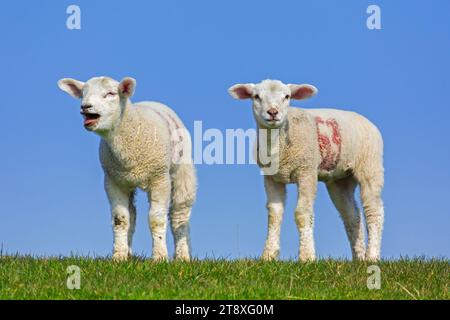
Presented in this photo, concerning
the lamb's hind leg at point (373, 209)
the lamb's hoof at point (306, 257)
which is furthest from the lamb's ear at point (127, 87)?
the lamb's hind leg at point (373, 209)

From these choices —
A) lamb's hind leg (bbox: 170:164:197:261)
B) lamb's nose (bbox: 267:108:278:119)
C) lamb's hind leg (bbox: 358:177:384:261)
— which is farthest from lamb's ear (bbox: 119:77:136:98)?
lamb's hind leg (bbox: 358:177:384:261)

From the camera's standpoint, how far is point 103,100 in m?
13.5

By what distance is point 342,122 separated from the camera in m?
16.3

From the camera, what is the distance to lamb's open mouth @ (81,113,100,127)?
13269mm

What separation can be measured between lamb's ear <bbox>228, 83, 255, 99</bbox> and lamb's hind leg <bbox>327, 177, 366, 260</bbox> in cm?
313

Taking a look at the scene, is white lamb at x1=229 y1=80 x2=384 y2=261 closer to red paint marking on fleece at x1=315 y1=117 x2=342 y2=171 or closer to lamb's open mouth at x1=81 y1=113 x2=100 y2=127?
red paint marking on fleece at x1=315 y1=117 x2=342 y2=171

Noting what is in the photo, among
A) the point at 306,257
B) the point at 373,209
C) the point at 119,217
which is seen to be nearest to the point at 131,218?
the point at 119,217

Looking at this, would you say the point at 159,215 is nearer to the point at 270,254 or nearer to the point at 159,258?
the point at 159,258

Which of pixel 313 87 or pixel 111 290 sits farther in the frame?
pixel 313 87

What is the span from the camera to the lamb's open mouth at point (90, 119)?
1327 cm

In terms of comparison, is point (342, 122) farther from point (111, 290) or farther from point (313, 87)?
point (111, 290)
